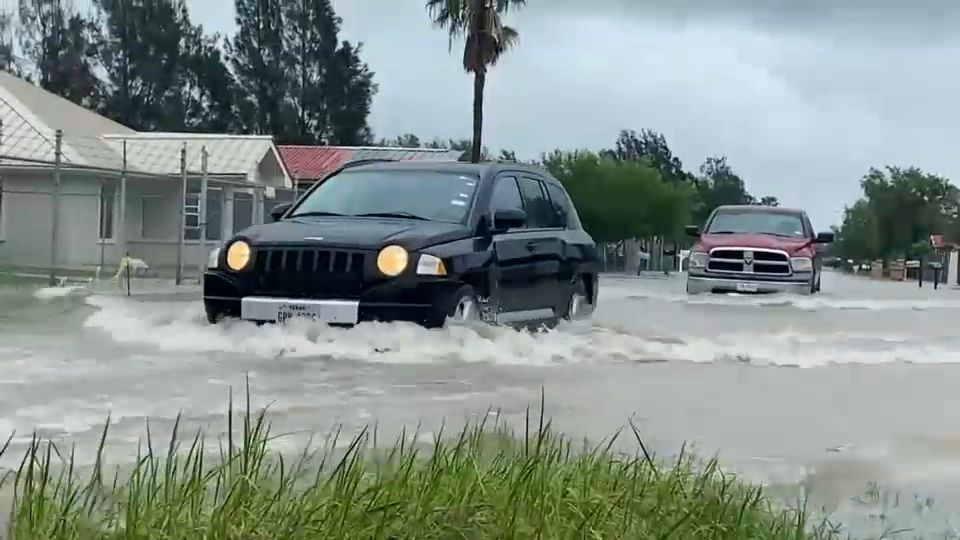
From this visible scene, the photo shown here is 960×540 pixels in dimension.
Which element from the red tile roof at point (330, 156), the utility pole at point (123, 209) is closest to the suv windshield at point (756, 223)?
the utility pole at point (123, 209)

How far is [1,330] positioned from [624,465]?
657 centimetres

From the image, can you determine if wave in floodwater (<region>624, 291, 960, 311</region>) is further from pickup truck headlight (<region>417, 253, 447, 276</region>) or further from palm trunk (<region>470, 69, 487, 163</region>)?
palm trunk (<region>470, 69, 487, 163</region>)

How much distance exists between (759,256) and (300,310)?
40.1 ft

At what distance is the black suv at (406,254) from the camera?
29.6 ft

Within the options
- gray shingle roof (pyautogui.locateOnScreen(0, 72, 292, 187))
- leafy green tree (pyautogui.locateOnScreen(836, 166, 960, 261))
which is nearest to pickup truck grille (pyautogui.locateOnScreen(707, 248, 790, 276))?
gray shingle roof (pyautogui.locateOnScreen(0, 72, 292, 187))

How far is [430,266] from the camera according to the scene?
357 inches

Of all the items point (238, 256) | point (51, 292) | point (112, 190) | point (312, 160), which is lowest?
point (51, 292)

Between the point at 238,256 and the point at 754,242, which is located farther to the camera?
the point at 754,242

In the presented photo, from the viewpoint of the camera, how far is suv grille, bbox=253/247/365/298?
9047mm

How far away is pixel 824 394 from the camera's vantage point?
8.20 m

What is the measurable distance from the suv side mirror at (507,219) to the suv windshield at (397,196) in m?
0.24

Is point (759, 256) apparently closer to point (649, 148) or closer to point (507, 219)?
point (507, 219)

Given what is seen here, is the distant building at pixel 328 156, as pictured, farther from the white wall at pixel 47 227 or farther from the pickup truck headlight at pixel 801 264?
the pickup truck headlight at pixel 801 264

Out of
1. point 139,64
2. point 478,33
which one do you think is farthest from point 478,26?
point 139,64
